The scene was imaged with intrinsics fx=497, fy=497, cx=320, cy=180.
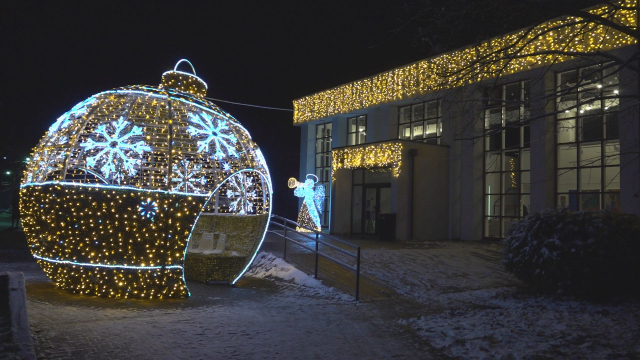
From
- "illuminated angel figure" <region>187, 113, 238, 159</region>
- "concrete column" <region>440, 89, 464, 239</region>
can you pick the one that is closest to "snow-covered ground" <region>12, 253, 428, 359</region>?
"illuminated angel figure" <region>187, 113, 238, 159</region>

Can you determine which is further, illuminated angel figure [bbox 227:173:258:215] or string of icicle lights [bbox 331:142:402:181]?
string of icicle lights [bbox 331:142:402:181]

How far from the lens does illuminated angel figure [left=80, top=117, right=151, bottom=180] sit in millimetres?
7391

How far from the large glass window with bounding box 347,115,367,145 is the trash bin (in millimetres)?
5995

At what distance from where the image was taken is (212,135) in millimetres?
8156

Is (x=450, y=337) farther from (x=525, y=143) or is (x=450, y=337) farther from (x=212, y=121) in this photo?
(x=525, y=143)

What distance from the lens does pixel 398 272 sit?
10.2 m

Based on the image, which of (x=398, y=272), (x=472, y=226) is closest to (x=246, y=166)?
(x=398, y=272)

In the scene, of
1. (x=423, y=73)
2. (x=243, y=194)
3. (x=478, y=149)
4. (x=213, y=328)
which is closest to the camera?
(x=213, y=328)

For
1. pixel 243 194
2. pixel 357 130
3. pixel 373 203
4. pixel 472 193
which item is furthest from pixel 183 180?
pixel 357 130

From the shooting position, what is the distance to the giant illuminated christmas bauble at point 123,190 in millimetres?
7074

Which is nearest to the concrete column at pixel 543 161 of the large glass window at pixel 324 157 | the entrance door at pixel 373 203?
the entrance door at pixel 373 203

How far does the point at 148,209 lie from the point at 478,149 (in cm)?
1364

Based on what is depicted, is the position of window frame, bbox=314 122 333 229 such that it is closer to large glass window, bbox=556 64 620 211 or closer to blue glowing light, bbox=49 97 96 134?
large glass window, bbox=556 64 620 211

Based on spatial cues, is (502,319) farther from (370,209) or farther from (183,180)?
(370,209)
